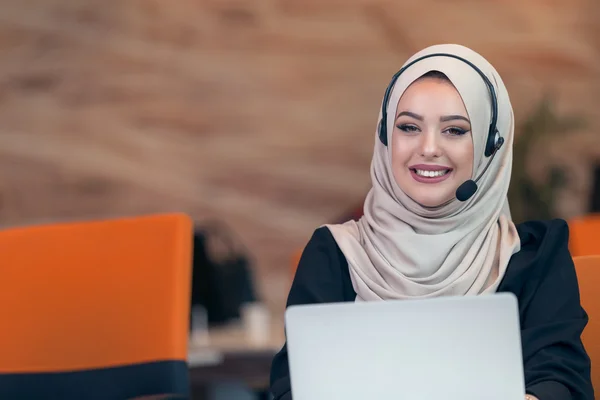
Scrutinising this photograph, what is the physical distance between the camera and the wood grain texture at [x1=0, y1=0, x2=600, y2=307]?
5.07 m

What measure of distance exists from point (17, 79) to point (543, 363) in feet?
13.7

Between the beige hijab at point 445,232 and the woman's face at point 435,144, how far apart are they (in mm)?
20

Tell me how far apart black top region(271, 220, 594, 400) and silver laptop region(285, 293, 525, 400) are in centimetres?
25

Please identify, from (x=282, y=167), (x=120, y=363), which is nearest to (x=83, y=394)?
(x=120, y=363)

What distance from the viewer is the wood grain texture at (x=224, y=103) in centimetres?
507

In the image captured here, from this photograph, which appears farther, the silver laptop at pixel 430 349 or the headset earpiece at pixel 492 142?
the headset earpiece at pixel 492 142

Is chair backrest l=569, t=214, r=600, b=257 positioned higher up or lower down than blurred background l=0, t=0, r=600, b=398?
lower down

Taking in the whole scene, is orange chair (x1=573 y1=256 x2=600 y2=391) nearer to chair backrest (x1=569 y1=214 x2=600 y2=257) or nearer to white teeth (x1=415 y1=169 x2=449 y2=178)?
white teeth (x1=415 y1=169 x2=449 y2=178)

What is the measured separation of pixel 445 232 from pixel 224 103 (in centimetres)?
354

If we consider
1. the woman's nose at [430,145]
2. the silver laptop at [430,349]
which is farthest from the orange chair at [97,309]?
the silver laptop at [430,349]

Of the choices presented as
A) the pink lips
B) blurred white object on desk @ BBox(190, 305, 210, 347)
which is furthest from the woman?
blurred white object on desk @ BBox(190, 305, 210, 347)

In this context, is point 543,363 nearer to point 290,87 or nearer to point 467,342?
point 467,342

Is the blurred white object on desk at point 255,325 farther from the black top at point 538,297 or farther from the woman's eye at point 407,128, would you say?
the woman's eye at point 407,128

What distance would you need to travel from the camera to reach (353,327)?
1.26m
